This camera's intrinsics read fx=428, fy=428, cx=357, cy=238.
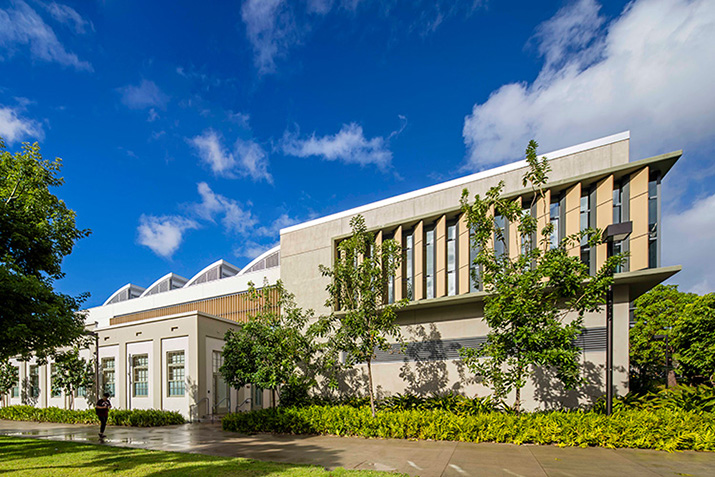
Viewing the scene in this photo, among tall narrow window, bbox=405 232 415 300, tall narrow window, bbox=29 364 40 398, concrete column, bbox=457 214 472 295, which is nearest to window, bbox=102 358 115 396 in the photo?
tall narrow window, bbox=29 364 40 398

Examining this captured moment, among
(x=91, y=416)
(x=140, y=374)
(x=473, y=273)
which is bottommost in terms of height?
(x=91, y=416)

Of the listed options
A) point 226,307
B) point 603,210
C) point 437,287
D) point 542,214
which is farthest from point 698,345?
point 226,307

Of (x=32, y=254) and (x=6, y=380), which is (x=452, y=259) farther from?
(x=6, y=380)

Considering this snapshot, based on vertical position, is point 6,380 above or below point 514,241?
below

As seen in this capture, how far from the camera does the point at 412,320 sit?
1789cm

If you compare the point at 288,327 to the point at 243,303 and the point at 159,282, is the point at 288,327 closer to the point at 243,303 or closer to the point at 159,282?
the point at 243,303

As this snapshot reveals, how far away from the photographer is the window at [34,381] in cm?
2748

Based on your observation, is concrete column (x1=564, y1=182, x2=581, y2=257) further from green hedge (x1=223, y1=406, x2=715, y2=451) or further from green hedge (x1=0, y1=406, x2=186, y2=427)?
green hedge (x1=0, y1=406, x2=186, y2=427)

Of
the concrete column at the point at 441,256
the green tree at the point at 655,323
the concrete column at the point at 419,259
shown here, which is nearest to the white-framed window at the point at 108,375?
the concrete column at the point at 419,259

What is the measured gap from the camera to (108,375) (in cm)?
2352

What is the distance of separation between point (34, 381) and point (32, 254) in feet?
60.5

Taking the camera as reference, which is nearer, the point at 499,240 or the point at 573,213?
the point at 573,213

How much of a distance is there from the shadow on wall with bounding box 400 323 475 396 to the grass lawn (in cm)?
852

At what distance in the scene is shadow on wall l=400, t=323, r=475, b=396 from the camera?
16.5 meters
